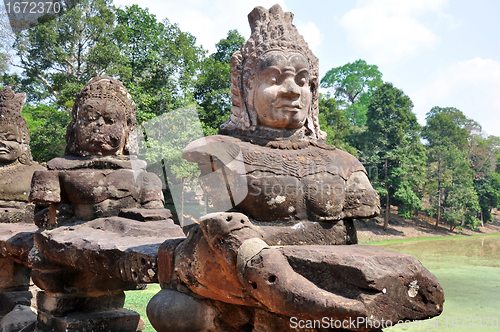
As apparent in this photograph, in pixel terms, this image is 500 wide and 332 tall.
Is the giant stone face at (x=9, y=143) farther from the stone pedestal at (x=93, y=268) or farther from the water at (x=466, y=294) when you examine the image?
the water at (x=466, y=294)

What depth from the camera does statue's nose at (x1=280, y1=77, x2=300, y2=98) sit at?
8.78 ft

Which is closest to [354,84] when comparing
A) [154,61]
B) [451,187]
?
[451,187]

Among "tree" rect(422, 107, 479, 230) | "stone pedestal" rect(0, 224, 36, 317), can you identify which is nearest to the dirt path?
"tree" rect(422, 107, 479, 230)

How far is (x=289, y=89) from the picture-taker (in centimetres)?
267

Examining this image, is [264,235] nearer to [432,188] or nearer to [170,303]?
[170,303]

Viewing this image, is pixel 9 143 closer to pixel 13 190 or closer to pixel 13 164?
pixel 13 164

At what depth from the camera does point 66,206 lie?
12.8ft

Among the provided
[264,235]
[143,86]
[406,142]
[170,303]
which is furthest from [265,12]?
[406,142]

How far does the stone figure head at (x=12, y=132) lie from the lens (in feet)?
18.1

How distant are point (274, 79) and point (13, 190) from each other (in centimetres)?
444

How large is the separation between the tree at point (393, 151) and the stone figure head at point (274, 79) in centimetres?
1683

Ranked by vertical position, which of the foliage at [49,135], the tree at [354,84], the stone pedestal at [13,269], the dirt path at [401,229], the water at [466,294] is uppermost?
the tree at [354,84]

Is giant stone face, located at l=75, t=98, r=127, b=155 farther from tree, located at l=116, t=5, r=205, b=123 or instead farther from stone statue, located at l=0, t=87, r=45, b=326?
tree, located at l=116, t=5, r=205, b=123

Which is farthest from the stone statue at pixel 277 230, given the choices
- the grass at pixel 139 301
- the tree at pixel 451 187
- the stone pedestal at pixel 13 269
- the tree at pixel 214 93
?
the tree at pixel 451 187
